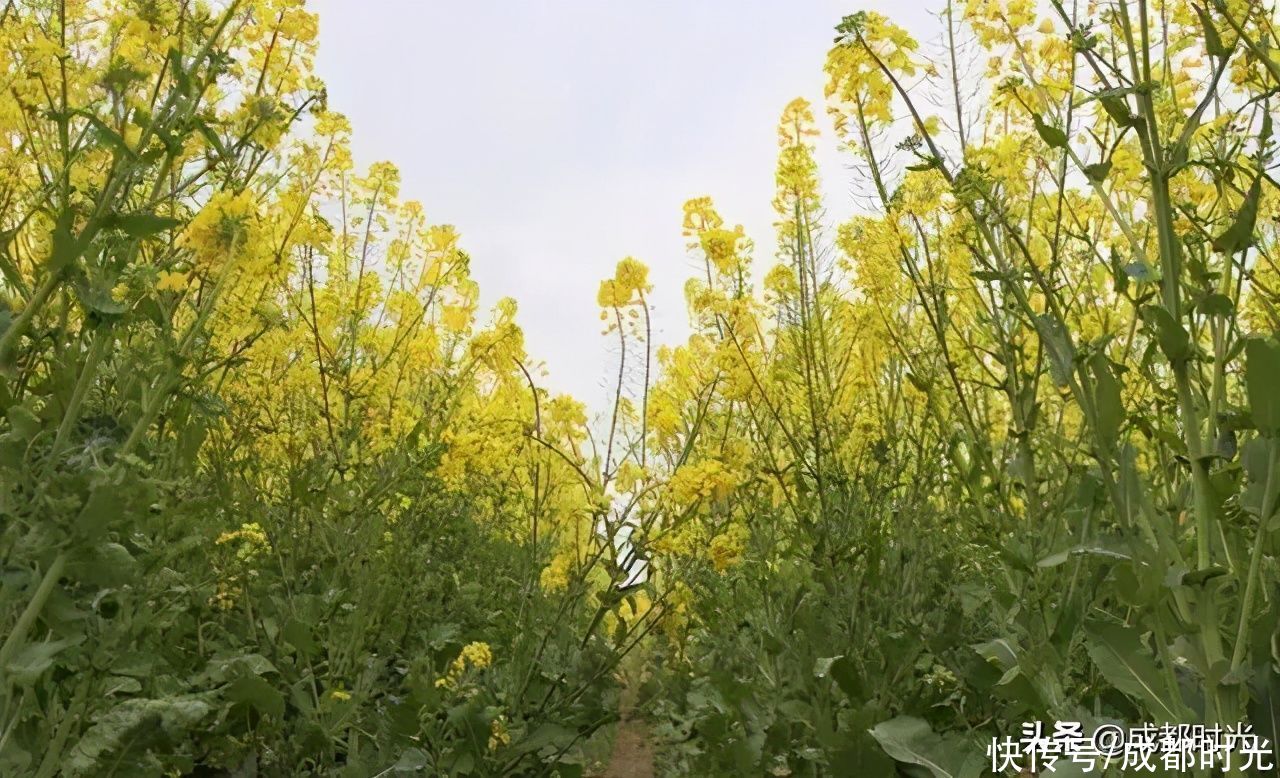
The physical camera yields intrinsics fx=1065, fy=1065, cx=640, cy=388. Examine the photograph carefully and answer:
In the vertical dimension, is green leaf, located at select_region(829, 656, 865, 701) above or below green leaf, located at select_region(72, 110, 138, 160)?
below

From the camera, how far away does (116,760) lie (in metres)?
2.14

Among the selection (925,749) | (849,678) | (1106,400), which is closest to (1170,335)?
(1106,400)

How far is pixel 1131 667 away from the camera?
191 cm

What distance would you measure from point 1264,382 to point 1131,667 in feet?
1.90

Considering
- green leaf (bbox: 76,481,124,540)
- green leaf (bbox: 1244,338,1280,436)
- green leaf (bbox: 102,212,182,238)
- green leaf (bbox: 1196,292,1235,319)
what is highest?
green leaf (bbox: 1196,292,1235,319)

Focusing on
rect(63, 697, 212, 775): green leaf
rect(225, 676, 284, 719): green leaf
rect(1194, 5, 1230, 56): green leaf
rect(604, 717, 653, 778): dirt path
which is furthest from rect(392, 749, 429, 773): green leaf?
rect(1194, 5, 1230, 56): green leaf

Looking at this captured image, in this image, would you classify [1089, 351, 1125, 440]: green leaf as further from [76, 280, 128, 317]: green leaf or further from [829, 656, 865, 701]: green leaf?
[76, 280, 128, 317]: green leaf

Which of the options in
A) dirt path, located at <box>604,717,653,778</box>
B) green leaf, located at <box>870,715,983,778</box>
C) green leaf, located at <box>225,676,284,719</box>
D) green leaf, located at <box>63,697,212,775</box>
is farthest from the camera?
dirt path, located at <box>604,717,653,778</box>

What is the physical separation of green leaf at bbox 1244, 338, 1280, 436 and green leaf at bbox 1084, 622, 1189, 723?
0.45 meters

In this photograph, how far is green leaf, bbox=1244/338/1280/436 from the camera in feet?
5.34

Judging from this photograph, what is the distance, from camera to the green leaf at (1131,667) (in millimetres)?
1899

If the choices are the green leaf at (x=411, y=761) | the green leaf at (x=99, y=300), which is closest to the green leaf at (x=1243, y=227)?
the green leaf at (x=99, y=300)

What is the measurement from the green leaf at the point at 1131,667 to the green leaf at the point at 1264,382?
45 cm

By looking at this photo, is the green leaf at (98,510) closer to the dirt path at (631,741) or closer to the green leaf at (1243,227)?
the green leaf at (1243,227)
